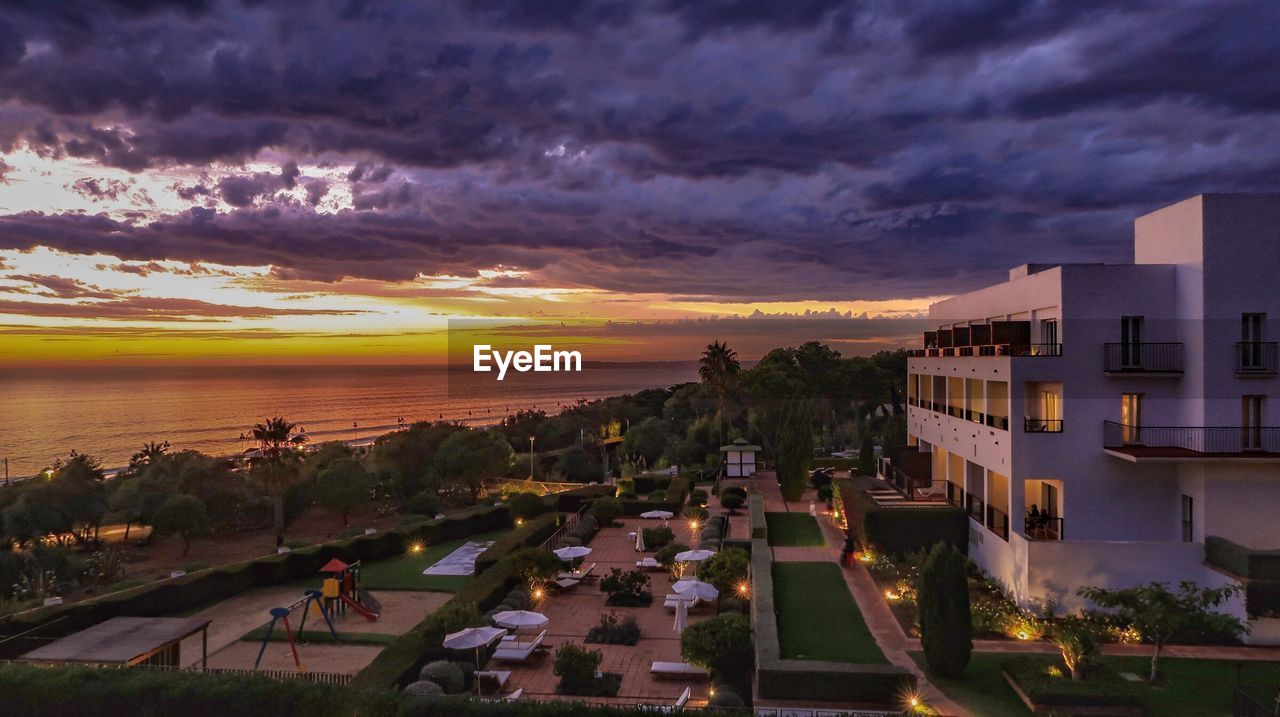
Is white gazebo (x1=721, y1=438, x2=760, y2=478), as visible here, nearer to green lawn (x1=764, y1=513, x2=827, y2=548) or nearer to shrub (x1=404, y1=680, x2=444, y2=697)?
green lawn (x1=764, y1=513, x2=827, y2=548)

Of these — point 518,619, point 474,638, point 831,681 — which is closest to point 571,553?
point 518,619

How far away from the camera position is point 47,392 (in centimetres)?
18888

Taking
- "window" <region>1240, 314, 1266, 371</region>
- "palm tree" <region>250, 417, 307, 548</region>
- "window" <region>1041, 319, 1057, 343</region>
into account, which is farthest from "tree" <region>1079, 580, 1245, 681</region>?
"palm tree" <region>250, 417, 307, 548</region>

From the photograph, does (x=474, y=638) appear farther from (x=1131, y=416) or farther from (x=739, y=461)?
(x=739, y=461)

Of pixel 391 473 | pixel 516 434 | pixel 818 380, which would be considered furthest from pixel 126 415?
pixel 818 380

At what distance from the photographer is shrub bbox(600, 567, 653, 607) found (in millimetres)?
20484

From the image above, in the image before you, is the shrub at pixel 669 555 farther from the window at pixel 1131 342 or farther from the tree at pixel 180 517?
the tree at pixel 180 517

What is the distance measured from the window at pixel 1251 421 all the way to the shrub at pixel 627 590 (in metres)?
16.9

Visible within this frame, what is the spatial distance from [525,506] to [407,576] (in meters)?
8.10

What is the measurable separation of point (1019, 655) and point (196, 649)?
21006 millimetres

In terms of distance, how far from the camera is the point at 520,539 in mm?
25688

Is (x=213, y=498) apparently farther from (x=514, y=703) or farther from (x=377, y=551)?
(x=514, y=703)

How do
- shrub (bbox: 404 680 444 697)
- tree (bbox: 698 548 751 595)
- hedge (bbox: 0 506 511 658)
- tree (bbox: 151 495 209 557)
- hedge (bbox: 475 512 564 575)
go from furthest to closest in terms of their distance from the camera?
tree (bbox: 151 495 209 557) < hedge (bbox: 475 512 564 575) < tree (bbox: 698 548 751 595) < hedge (bbox: 0 506 511 658) < shrub (bbox: 404 680 444 697)

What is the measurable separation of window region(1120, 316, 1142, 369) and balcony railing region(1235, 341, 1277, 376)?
217 cm
